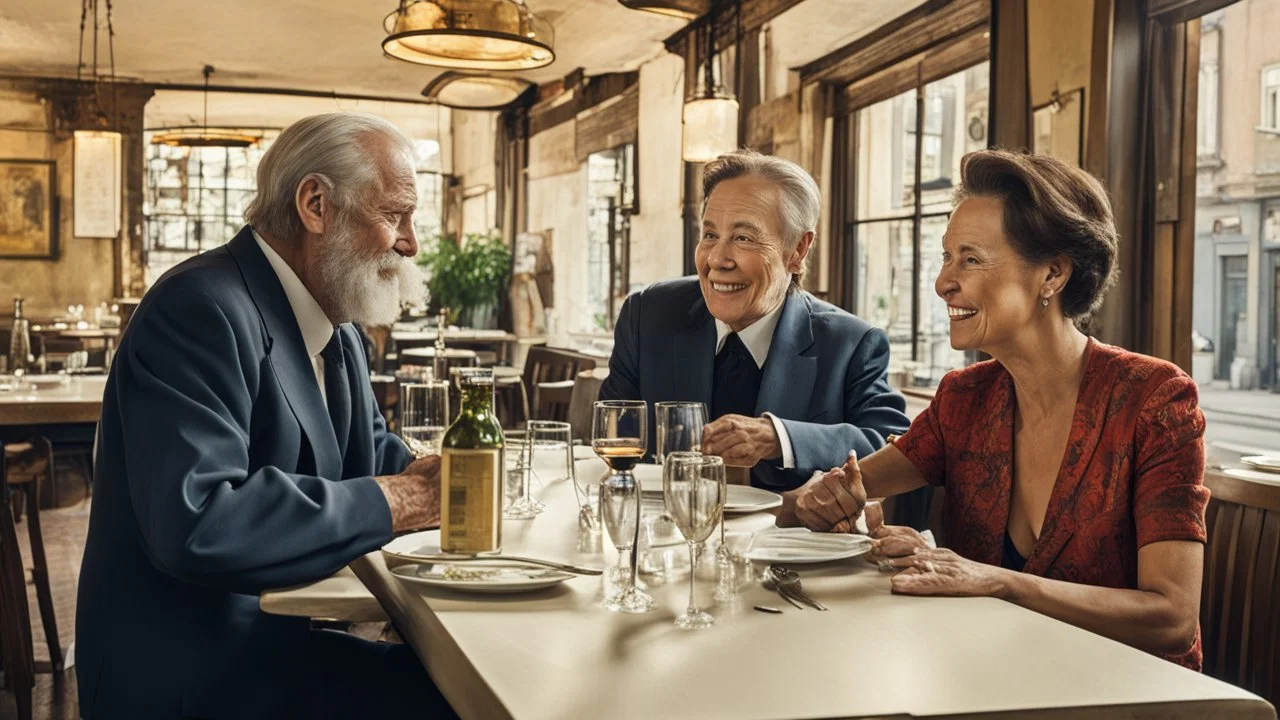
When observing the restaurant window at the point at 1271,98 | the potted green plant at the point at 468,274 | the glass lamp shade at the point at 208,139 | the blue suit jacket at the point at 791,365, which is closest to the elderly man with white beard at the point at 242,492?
the blue suit jacket at the point at 791,365

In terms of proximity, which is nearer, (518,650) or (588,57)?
(518,650)

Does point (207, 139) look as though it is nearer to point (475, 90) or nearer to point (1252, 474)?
point (475, 90)

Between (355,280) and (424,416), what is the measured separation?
0.34 meters

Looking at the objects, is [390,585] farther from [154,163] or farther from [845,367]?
[154,163]

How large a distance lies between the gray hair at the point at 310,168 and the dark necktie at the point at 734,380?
110 centimetres

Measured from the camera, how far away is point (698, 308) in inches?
115

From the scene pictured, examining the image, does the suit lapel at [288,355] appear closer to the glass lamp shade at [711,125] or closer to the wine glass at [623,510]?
the wine glass at [623,510]

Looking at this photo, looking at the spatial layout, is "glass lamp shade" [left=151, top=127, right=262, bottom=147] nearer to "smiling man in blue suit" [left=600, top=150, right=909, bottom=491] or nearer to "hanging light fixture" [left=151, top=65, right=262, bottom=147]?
"hanging light fixture" [left=151, top=65, right=262, bottom=147]

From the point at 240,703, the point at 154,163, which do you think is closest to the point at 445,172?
the point at 154,163

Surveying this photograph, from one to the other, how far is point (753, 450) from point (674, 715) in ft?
4.35

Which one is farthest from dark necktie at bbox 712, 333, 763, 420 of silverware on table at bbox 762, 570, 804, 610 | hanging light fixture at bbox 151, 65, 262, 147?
hanging light fixture at bbox 151, 65, 262, 147

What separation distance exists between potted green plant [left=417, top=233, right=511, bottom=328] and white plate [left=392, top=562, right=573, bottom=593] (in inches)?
416

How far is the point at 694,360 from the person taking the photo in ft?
9.41

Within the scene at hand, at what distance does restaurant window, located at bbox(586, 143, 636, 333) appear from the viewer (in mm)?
9766
